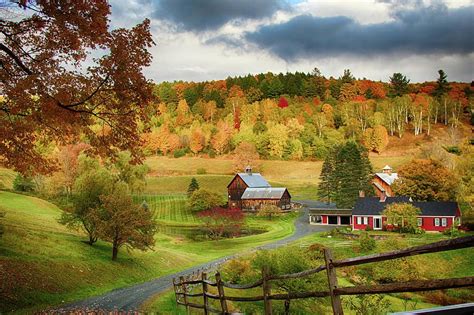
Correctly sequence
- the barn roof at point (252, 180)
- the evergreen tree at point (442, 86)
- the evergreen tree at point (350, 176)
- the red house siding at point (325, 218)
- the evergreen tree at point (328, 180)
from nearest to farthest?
the red house siding at point (325, 218) < the evergreen tree at point (350, 176) < the evergreen tree at point (328, 180) < the barn roof at point (252, 180) < the evergreen tree at point (442, 86)

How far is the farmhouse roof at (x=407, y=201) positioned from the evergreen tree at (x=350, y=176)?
9.40 meters

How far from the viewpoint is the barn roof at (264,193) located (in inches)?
3224

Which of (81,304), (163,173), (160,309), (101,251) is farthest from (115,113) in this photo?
(163,173)

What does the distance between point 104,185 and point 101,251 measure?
503 centimetres

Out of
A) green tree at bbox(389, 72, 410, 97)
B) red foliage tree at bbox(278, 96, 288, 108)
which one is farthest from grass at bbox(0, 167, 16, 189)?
green tree at bbox(389, 72, 410, 97)

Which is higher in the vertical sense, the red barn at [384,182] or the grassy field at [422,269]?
the red barn at [384,182]

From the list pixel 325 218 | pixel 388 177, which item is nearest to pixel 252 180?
pixel 325 218

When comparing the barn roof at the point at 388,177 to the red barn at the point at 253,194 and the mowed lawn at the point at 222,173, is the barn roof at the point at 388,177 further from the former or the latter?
the red barn at the point at 253,194

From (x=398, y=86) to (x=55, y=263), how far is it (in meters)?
163

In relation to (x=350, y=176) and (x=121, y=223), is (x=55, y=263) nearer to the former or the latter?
(x=121, y=223)

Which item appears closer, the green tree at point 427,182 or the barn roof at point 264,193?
the green tree at point 427,182

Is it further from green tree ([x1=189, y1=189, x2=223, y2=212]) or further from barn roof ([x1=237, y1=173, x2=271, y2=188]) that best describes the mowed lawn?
green tree ([x1=189, y1=189, x2=223, y2=212])

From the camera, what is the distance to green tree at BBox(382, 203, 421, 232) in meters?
57.9

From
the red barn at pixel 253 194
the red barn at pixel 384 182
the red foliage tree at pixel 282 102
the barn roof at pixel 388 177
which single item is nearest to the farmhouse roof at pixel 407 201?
the red barn at pixel 384 182
